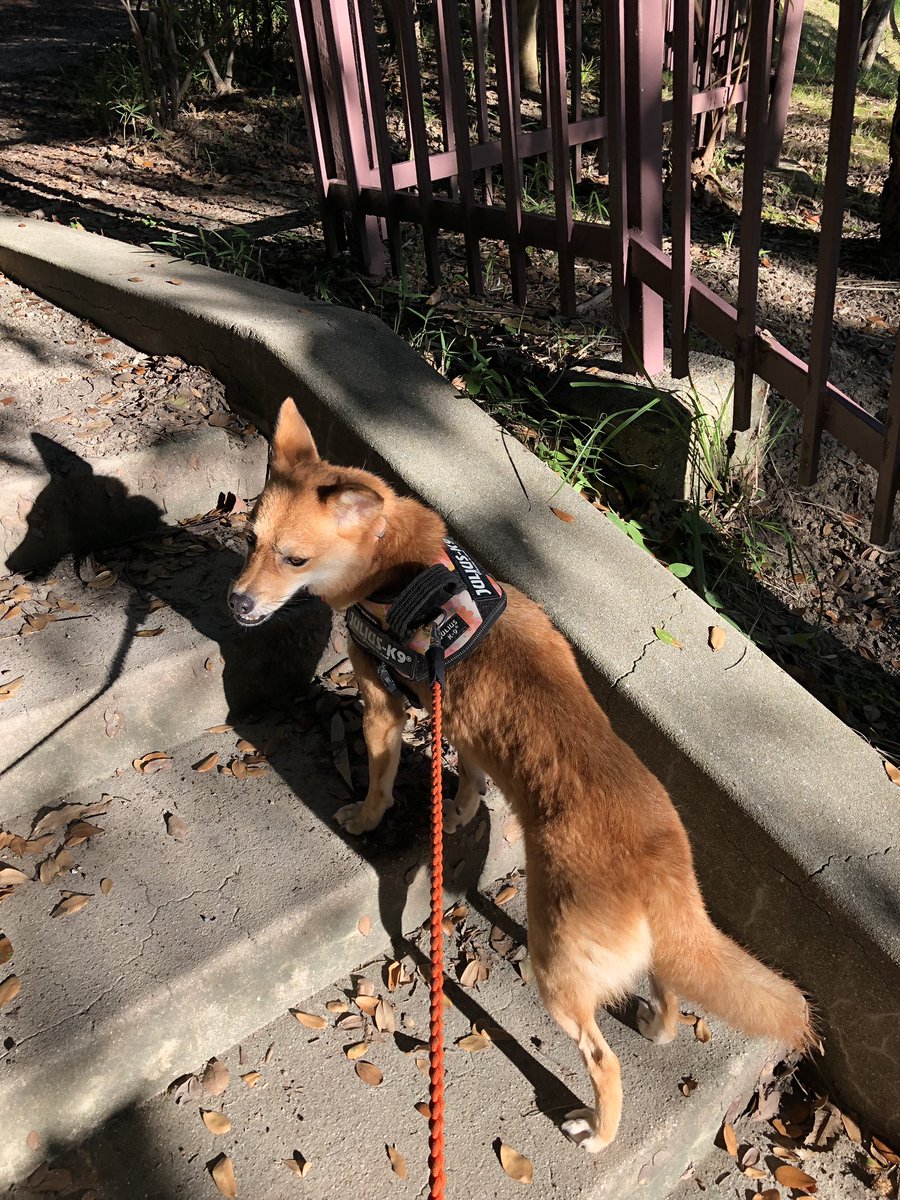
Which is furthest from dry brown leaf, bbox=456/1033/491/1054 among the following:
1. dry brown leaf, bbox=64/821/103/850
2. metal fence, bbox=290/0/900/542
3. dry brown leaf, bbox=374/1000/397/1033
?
metal fence, bbox=290/0/900/542

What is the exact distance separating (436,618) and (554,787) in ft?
2.07

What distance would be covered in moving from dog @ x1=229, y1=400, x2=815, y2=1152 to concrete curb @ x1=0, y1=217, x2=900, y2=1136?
276 millimetres

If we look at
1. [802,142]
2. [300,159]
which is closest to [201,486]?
[300,159]

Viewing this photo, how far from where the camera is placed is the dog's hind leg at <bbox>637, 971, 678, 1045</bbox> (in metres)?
2.67

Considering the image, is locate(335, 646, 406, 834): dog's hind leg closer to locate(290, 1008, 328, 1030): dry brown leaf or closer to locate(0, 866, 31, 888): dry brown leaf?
locate(290, 1008, 328, 1030): dry brown leaf

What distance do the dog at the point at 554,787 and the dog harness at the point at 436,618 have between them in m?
0.08

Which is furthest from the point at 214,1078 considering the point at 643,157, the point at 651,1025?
the point at 643,157

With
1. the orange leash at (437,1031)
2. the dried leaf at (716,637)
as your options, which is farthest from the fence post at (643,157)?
the orange leash at (437,1031)

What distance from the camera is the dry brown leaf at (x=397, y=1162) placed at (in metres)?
2.42

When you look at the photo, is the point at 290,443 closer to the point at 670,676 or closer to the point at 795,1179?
the point at 670,676

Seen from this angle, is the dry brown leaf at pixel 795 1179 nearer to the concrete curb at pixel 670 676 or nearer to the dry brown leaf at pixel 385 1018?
the concrete curb at pixel 670 676

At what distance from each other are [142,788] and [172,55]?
26.7ft

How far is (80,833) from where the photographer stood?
117 inches

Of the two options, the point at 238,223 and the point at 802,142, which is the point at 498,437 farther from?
the point at 802,142
